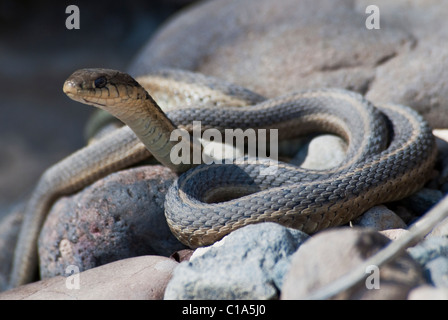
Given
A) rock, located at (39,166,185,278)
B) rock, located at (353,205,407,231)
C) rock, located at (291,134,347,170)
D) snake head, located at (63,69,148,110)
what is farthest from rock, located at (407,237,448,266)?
snake head, located at (63,69,148,110)

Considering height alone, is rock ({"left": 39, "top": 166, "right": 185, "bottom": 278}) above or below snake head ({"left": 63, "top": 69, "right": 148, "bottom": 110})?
below

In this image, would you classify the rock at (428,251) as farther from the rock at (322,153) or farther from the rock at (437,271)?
the rock at (322,153)

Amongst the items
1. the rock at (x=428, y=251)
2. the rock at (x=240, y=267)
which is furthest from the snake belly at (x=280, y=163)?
the rock at (x=428, y=251)

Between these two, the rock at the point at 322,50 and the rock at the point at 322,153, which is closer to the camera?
the rock at the point at 322,153

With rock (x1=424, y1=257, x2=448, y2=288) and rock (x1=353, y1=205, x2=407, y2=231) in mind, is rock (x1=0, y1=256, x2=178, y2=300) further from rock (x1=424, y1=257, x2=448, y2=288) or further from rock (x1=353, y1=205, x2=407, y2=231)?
rock (x1=424, y1=257, x2=448, y2=288)

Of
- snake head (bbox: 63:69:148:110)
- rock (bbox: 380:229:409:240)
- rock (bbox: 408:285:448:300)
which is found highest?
snake head (bbox: 63:69:148:110)
